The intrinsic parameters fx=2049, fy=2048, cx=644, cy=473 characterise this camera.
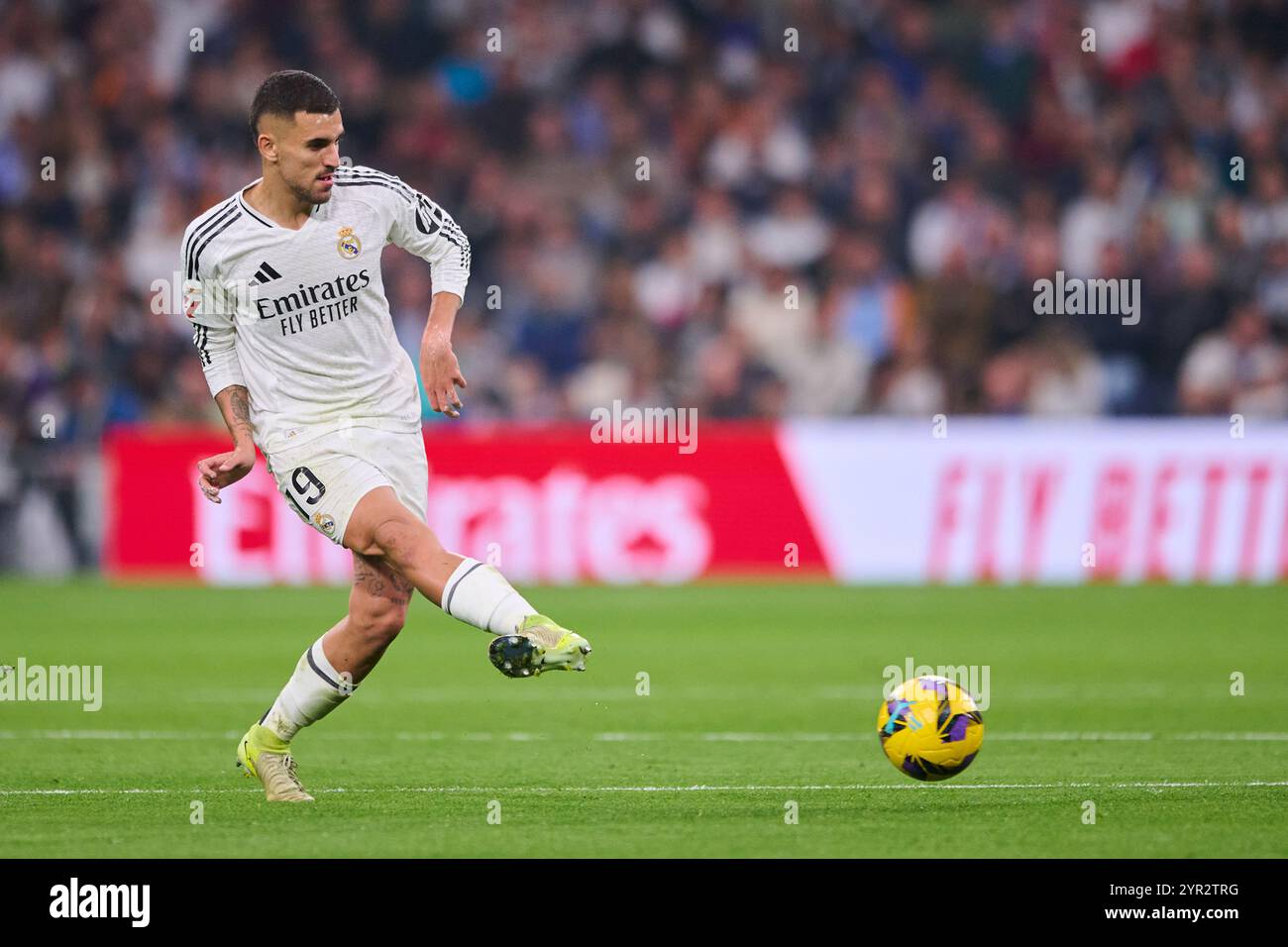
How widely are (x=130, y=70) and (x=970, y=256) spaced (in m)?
9.31

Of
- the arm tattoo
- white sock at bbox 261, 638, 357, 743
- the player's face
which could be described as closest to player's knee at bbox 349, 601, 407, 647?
white sock at bbox 261, 638, 357, 743

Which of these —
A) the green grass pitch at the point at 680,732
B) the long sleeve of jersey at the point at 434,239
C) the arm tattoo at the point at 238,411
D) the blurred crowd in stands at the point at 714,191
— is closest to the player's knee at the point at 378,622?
the green grass pitch at the point at 680,732

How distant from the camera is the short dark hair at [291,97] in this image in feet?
23.9

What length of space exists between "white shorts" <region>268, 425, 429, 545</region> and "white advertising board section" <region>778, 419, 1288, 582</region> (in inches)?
418

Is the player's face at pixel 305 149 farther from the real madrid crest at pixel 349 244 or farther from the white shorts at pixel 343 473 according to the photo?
the white shorts at pixel 343 473

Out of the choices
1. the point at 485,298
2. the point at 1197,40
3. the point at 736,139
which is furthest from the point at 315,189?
the point at 1197,40

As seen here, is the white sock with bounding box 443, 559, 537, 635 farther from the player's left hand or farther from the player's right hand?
the player's right hand

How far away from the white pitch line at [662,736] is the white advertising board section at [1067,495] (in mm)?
8007

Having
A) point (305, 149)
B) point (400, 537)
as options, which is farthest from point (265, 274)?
point (400, 537)

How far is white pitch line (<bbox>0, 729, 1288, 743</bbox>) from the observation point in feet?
31.2

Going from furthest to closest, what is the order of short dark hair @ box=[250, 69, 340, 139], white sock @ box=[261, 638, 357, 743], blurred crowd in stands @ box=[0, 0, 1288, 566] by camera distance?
1. blurred crowd in stands @ box=[0, 0, 1288, 566]
2. white sock @ box=[261, 638, 357, 743]
3. short dark hair @ box=[250, 69, 340, 139]

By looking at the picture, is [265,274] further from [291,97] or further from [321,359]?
[291,97]

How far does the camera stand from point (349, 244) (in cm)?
755
